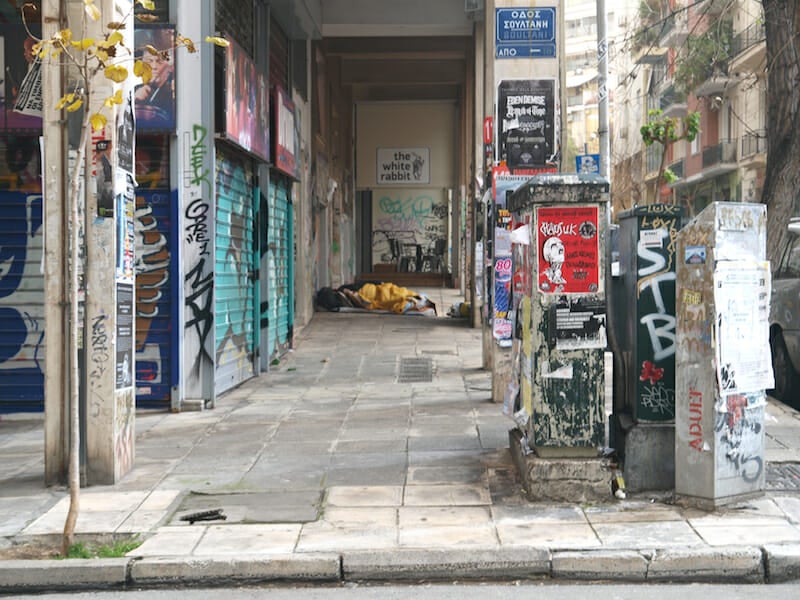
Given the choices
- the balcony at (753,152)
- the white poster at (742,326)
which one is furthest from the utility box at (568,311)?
the balcony at (753,152)

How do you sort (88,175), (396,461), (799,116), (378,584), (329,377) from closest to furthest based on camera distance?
(378,584), (88,175), (396,461), (799,116), (329,377)

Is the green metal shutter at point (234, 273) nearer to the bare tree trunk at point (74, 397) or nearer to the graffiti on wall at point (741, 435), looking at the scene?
the bare tree trunk at point (74, 397)

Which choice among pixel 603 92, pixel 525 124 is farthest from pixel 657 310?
pixel 603 92

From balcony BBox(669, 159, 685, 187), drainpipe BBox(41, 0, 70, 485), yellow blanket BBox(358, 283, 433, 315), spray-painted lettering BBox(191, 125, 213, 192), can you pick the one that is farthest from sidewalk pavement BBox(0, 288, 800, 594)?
balcony BBox(669, 159, 685, 187)

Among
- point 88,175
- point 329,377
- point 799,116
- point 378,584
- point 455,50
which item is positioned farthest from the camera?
point 455,50

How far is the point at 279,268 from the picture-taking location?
15.5m

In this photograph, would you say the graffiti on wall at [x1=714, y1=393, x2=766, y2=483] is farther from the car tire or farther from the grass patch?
the car tire

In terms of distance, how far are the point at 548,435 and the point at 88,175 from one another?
3.96 m

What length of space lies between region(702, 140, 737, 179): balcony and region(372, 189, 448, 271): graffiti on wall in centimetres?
1165

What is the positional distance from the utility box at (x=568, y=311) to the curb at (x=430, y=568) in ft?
4.38

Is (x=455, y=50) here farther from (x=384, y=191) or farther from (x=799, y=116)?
(x=799, y=116)

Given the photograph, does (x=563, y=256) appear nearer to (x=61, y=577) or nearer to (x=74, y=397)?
(x=74, y=397)

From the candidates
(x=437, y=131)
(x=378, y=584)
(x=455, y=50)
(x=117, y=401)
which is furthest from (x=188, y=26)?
(x=437, y=131)

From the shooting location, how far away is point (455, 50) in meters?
28.1
